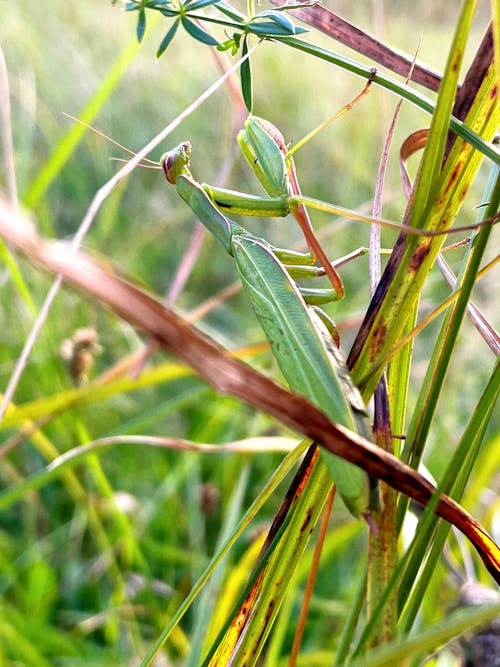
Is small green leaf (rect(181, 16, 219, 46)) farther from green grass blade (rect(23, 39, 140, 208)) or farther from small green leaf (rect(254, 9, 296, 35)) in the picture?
green grass blade (rect(23, 39, 140, 208))

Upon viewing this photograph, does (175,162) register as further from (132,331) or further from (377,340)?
(132,331)

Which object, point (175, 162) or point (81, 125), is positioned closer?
point (175, 162)

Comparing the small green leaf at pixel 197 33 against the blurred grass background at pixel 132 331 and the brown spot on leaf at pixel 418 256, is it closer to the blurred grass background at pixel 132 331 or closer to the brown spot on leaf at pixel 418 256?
the brown spot on leaf at pixel 418 256

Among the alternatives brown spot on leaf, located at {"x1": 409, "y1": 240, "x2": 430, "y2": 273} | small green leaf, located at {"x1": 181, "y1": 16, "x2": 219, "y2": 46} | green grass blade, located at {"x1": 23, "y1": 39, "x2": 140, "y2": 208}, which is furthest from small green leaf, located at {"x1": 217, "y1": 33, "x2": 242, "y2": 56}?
green grass blade, located at {"x1": 23, "y1": 39, "x2": 140, "y2": 208}

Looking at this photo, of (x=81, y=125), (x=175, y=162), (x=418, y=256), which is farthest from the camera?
(x=81, y=125)

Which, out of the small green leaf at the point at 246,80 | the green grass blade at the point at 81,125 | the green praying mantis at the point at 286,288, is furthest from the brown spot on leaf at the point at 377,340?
the green grass blade at the point at 81,125

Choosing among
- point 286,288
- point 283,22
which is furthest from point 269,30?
point 286,288

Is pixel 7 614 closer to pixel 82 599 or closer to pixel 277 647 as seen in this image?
pixel 82 599

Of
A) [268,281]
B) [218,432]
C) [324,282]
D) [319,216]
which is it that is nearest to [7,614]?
[218,432]
